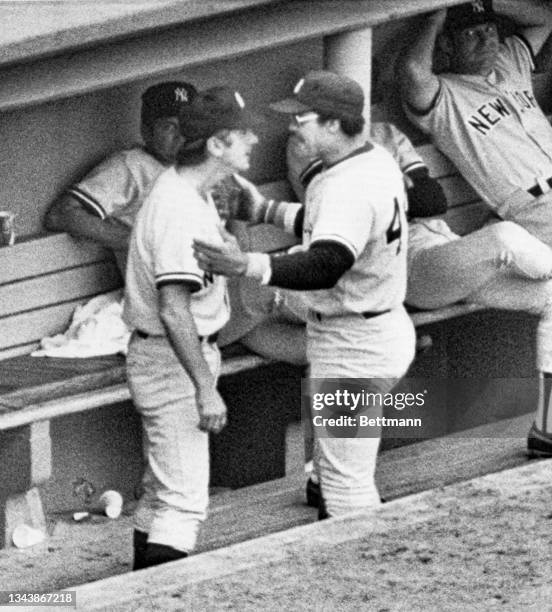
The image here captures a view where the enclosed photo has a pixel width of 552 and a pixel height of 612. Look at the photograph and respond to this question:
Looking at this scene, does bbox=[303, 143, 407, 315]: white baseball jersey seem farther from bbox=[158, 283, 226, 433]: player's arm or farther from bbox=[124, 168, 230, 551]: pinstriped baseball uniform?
bbox=[158, 283, 226, 433]: player's arm

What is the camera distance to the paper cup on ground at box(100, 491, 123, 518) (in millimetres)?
8633

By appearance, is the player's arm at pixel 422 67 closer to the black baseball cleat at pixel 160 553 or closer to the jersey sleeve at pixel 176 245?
the jersey sleeve at pixel 176 245

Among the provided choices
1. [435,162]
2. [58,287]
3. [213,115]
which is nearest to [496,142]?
[435,162]

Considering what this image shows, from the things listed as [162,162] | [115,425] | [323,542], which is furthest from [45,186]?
[323,542]

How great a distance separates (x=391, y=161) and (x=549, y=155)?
168 centimetres

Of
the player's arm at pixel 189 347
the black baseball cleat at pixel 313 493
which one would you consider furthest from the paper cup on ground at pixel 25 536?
the player's arm at pixel 189 347

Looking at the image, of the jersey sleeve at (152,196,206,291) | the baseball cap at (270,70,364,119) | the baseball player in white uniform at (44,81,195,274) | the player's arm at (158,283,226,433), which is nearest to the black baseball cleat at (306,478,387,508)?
the baseball player in white uniform at (44,81,195,274)

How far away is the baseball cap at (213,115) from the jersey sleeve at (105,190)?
895mm

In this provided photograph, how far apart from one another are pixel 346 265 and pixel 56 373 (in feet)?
3.98

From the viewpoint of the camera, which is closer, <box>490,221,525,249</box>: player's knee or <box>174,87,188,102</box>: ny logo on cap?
<box>174,87,188,102</box>: ny logo on cap

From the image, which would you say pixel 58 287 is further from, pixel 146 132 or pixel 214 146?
pixel 214 146

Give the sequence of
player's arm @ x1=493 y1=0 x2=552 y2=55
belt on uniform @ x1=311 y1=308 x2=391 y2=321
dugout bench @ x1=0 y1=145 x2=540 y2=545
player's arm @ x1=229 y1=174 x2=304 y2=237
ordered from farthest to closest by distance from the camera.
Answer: player's arm @ x1=493 y1=0 x2=552 y2=55, player's arm @ x1=229 y1=174 x2=304 y2=237, dugout bench @ x1=0 y1=145 x2=540 y2=545, belt on uniform @ x1=311 y1=308 x2=391 y2=321

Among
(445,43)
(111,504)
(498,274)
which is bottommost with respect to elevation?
(111,504)

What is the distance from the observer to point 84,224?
8.52m
